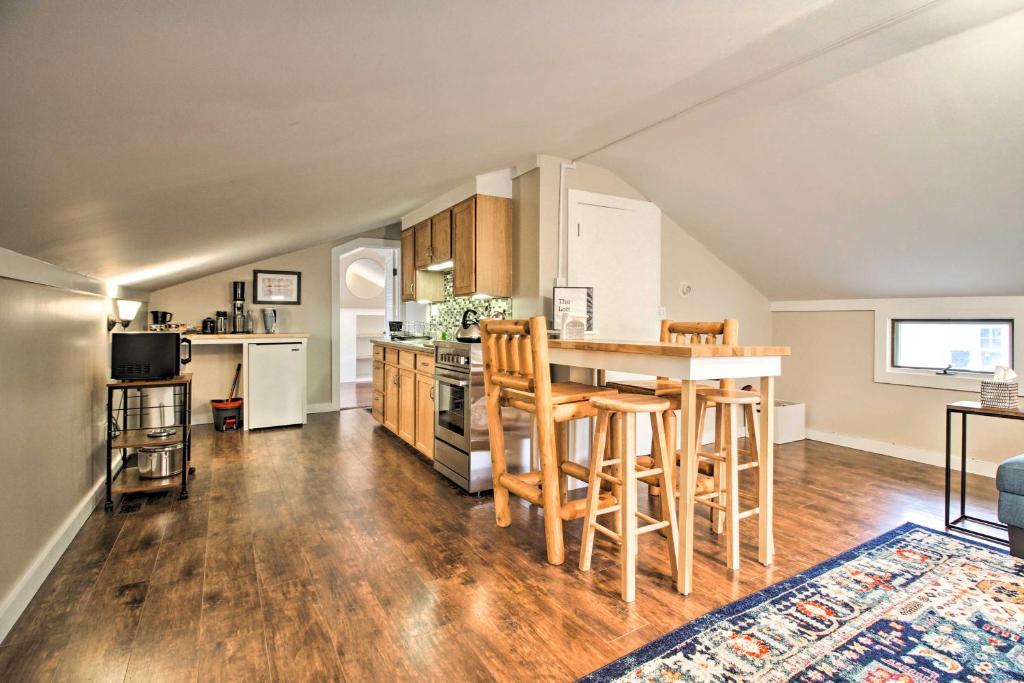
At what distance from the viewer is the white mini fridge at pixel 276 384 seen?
17.5 feet

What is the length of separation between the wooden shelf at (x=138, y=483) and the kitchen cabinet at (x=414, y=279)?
2647mm

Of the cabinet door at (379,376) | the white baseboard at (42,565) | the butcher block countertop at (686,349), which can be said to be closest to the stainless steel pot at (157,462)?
the white baseboard at (42,565)

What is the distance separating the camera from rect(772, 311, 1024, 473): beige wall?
161 inches

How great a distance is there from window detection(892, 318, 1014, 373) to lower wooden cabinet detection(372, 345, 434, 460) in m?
3.97

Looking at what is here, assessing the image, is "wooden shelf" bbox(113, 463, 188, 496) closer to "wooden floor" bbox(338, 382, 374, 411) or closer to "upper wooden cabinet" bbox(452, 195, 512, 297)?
"upper wooden cabinet" bbox(452, 195, 512, 297)

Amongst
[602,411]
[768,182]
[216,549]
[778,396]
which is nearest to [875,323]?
[778,396]

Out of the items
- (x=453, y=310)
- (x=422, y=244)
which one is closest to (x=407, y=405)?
(x=453, y=310)

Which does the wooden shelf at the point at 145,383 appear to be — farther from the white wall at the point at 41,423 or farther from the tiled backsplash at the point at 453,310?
the tiled backsplash at the point at 453,310

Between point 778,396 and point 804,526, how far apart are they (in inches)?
109

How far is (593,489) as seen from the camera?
8.03ft

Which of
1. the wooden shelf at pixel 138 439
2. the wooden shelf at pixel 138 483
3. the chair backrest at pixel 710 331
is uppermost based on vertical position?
the chair backrest at pixel 710 331

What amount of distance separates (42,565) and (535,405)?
2.22 metres

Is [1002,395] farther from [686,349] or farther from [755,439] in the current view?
[686,349]

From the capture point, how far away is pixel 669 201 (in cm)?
443
